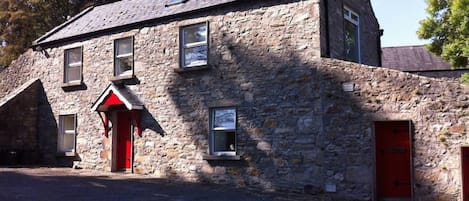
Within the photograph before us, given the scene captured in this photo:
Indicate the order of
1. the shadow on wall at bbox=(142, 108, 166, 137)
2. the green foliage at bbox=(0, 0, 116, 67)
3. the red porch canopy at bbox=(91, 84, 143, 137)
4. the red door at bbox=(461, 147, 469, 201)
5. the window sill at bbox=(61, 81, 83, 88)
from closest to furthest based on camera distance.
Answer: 1. the red door at bbox=(461, 147, 469, 201)
2. the shadow on wall at bbox=(142, 108, 166, 137)
3. the red porch canopy at bbox=(91, 84, 143, 137)
4. the window sill at bbox=(61, 81, 83, 88)
5. the green foliage at bbox=(0, 0, 116, 67)

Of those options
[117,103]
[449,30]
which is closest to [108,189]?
[117,103]

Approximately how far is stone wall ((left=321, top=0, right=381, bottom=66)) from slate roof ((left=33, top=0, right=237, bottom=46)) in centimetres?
292

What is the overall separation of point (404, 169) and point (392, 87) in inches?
74.7

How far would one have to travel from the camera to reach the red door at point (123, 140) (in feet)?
51.0

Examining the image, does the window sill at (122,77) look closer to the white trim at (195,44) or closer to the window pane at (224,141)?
the white trim at (195,44)

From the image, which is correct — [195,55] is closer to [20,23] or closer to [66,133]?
[66,133]

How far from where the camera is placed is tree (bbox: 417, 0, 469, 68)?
19564 mm

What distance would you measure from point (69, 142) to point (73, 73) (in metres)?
2.64

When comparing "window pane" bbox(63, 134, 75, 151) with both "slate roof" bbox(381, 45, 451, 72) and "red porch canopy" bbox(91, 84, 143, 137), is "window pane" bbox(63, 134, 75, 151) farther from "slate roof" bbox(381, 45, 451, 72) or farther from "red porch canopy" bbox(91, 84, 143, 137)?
"slate roof" bbox(381, 45, 451, 72)

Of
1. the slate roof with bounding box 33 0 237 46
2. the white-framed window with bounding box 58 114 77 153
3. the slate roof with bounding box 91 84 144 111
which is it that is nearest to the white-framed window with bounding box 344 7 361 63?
the slate roof with bounding box 33 0 237 46

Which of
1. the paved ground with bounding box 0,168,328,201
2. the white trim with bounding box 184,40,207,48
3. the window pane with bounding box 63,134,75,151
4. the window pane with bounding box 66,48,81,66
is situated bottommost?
the paved ground with bounding box 0,168,328,201

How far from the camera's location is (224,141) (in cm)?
1316

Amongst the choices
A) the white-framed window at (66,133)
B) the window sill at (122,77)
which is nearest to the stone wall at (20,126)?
the white-framed window at (66,133)

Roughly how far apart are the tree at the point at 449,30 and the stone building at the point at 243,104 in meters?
5.52
